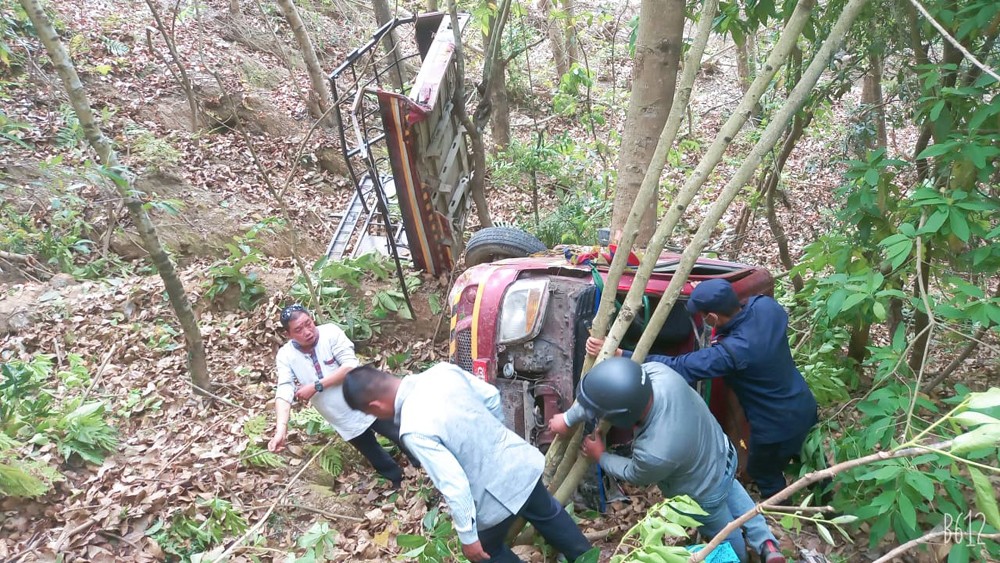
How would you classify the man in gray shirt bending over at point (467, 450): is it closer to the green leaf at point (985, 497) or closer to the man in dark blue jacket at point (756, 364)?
the man in dark blue jacket at point (756, 364)

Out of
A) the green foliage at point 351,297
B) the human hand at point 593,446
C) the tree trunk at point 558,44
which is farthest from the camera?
the tree trunk at point 558,44

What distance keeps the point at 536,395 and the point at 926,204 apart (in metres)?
2.42

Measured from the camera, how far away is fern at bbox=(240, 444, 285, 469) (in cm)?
439

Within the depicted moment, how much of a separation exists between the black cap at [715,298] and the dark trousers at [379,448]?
2.33 metres

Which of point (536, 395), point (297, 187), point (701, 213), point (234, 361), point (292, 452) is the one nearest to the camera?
point (536, 395)

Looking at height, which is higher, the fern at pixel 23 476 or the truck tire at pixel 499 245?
the truck tire at pixel 499 245

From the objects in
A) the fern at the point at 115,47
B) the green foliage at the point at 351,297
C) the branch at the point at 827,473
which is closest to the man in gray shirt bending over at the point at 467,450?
the branch at the point at 827,473

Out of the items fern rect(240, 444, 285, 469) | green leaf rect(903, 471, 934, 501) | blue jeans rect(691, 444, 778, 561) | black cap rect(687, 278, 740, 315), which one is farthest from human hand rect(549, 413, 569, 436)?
fern rect(240, 444, 285, 469)

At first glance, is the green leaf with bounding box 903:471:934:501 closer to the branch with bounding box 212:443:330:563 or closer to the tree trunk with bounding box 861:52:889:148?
the tree trunk with bounding box 861:52:889:148

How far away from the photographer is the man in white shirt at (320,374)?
162 inches

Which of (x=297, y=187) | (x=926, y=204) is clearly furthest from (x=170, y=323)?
(x=926, y=204)

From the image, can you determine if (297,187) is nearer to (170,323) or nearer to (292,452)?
(170,323)

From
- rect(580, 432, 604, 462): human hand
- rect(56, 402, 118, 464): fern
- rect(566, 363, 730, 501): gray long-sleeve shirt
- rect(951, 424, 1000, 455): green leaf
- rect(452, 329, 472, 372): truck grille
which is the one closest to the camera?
rect(951, 424, 1000, 455): green leaf

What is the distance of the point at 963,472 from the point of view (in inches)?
120
